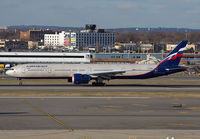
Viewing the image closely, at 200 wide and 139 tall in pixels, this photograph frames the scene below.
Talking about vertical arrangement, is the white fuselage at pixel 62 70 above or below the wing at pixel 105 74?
above

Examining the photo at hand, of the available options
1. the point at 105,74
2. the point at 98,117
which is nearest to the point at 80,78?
the point at 105,74

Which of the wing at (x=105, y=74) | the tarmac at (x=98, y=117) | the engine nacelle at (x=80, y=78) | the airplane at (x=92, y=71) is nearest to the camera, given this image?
the tarmac at (x=98, y=117)

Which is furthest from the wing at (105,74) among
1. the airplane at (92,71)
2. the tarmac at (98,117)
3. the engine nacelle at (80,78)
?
the tarmac at (98,117)

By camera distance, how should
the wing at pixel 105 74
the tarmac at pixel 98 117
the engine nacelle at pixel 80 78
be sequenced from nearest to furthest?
the tarmac at pixel 98 117
the engine nacelle at pixel 80 78
the wing at pixel 105 74

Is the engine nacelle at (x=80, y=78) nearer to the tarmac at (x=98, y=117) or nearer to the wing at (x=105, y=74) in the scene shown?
the wing at (x=105, y=74)

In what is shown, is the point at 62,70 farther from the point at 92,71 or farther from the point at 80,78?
the point at 92,71

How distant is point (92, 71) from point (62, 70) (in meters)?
5.17

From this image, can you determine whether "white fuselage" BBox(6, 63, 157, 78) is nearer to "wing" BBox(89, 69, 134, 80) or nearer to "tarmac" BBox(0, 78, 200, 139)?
"wing" BBox(89, 69, 134, 80)

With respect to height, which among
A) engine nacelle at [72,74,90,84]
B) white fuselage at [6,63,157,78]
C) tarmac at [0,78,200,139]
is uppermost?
white fuselage at [6,63,157,78]

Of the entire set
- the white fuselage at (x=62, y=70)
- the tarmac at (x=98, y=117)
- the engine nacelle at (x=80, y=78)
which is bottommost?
the tarmac at (x=98, y=117)

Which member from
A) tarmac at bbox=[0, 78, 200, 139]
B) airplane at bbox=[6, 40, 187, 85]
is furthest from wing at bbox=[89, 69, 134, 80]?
tarmac at bbox=[0, 78, 200, 139]

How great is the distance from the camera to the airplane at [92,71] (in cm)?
6147

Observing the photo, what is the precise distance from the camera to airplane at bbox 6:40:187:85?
61469 mm
